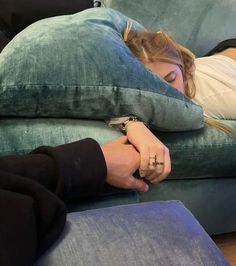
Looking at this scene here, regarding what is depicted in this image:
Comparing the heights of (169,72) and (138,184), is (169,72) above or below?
above

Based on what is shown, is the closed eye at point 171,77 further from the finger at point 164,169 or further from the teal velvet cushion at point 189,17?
the teal velvet cushion at point 189,17

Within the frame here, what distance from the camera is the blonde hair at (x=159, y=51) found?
115 centimetres

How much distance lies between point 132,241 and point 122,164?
0.71 ft

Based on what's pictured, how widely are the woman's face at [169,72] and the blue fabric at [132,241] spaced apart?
0.48m

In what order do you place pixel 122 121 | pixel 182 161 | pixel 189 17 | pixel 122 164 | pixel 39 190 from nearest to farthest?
pixel 39 190
pixel 122 164
pixel 122 121
pixel 182 161
pixel 189 17

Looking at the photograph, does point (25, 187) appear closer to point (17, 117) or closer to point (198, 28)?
point (17, 117)

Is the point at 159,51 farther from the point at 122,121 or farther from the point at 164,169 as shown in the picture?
the point at 164,169

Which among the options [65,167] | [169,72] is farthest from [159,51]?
[65,167]

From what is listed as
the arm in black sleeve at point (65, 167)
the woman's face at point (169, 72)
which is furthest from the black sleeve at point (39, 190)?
the woman's face at point (169, 72)

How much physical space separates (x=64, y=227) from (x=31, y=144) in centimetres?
28

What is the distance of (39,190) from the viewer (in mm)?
675

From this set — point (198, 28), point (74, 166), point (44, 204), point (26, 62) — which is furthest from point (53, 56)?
point (198, 28)

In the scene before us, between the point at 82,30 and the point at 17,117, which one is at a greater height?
A: the point at 82,30

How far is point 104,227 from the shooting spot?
70cm
